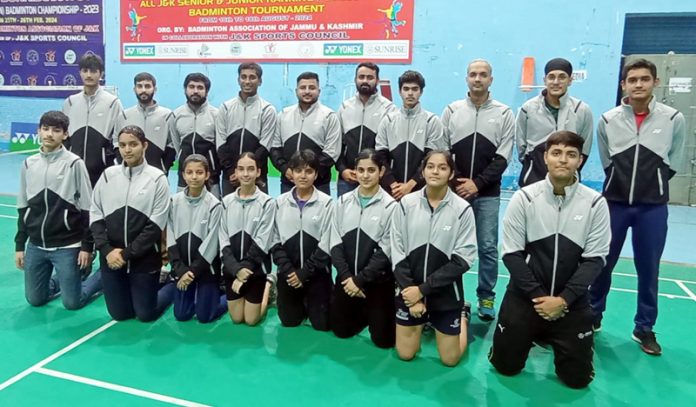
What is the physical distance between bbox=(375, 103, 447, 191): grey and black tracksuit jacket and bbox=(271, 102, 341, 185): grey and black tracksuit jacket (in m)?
0.48

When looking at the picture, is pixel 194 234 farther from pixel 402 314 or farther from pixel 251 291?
pixel 402 314

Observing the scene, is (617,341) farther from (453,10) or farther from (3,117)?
(3,117)

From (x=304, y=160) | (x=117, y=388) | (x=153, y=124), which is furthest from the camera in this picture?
(x=153, y=124)

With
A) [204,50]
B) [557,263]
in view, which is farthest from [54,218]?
[204,50]

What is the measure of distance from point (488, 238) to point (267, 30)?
7688 mm

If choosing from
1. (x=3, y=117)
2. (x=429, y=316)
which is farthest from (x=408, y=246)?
(x=3, y=117)

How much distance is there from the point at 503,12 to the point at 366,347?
763cm

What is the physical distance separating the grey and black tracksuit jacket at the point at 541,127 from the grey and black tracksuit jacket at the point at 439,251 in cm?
82

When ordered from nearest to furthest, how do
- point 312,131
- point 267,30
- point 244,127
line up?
point 312,131 → point 244,127 → point 267,30

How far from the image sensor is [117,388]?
3111mm

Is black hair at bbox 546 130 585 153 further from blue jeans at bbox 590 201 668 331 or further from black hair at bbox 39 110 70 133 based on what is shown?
black hair at bbox 39 110 70 133

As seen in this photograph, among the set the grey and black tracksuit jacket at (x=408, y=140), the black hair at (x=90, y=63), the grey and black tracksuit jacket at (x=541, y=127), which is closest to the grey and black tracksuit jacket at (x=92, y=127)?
the black hair at (x=90, y=63)

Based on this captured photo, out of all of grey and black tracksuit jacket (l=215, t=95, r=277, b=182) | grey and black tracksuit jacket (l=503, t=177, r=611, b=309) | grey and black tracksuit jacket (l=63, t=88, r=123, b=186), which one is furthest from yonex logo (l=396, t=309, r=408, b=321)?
grey and black tracksuit jacket (l=63, t=88, r=123, b=186)

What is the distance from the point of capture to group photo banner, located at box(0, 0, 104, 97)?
11.7m
